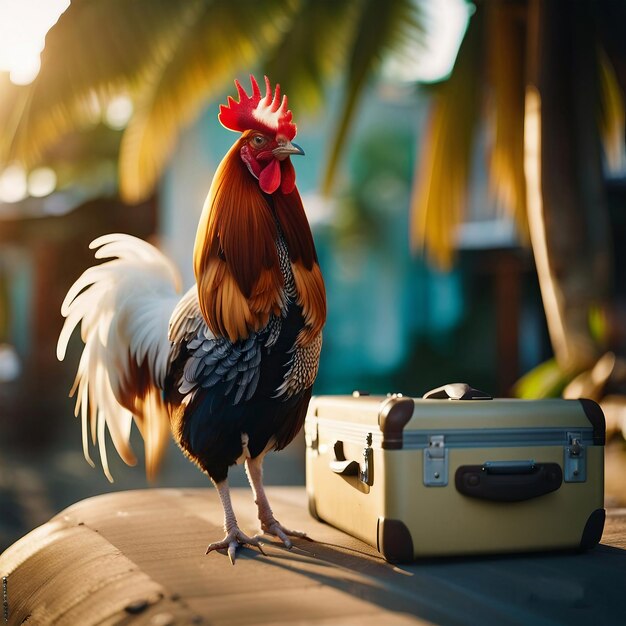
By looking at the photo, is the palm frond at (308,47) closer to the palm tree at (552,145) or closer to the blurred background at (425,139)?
the blurred background at (425,139)

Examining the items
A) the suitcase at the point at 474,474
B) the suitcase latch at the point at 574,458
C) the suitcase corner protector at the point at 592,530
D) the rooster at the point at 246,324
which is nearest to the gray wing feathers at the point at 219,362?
the rooster at the point at 246,324

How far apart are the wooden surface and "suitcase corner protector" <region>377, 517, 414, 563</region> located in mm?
39

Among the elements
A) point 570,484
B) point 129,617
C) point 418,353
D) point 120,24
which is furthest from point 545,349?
point 129,617

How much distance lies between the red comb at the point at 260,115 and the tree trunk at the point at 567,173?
118 inches

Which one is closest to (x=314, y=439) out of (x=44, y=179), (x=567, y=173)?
(x=567, y=173)

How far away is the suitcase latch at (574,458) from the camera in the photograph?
227 cm

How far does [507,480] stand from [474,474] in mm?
94

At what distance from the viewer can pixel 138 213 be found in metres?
12.4

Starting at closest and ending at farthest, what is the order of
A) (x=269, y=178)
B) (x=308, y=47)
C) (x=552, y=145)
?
1. (x=269, y=178)
2. (x=552, y=145)
3. (x=308, y=47)

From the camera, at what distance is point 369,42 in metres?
6.11

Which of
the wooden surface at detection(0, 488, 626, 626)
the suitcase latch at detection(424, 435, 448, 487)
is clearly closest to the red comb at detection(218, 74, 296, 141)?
the suitcase latch at detection(424, 435, 448, 487)

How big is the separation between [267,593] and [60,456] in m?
8.64

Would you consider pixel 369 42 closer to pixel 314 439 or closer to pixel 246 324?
pixel 314 439

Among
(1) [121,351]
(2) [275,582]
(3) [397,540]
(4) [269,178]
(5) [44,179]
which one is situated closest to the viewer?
(2) [275,582]
